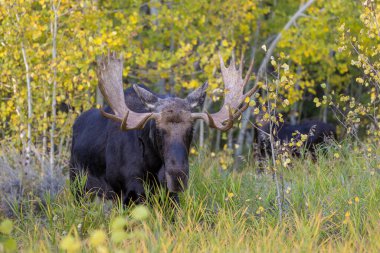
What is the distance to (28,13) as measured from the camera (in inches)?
502

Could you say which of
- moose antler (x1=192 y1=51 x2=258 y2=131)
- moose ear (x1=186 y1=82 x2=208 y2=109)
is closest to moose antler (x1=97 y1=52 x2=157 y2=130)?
moose ear (x1=186 y1=82 x2=208 y2=109)

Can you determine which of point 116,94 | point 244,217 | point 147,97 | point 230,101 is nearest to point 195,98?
point 147,97

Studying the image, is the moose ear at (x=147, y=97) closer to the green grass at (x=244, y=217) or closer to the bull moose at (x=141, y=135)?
the bull moose at (x=141, y=135)

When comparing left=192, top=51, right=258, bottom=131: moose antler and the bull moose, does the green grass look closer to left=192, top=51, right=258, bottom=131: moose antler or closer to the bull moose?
the bull moose

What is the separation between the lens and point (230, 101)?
8898 mm

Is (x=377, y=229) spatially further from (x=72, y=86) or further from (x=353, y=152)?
(x=72, y=86)

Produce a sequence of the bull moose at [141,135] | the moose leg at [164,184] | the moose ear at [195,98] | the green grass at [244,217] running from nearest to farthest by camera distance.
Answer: the green grass at [244,217] < the bull moose at [141,135] < the moose leg at [164,184] < the moose ear at [195,98]

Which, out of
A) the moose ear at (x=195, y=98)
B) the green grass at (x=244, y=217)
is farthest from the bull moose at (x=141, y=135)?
the green grass at (x=244, y=217)

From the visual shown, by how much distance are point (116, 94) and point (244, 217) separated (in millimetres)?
1892

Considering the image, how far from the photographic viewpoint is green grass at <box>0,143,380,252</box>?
21.3 feet

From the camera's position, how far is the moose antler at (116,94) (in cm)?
818

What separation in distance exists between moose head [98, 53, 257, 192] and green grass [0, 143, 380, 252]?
0.29m

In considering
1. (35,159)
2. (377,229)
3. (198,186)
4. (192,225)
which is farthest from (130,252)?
(35,159)

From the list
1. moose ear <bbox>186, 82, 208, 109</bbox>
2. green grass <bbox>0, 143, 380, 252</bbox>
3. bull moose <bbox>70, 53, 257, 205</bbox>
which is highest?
moose ear <bbox>186, 82, 208, 109</bbox>
